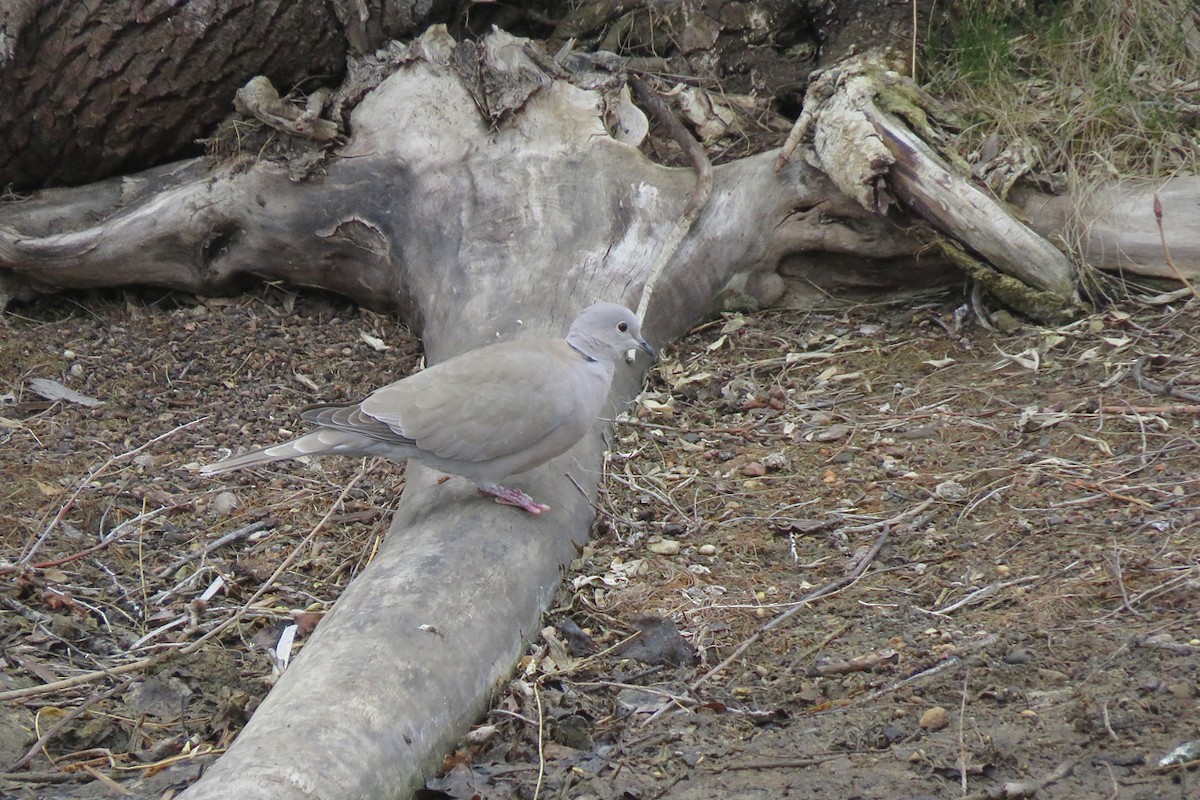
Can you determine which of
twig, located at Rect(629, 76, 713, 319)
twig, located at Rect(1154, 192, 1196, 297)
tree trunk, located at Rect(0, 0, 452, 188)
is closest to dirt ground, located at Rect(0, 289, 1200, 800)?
twig, located at Rect(1154, 192, 1196, 297)

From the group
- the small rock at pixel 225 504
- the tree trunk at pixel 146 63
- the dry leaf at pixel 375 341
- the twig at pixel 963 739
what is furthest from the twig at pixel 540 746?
the tree trunk at pixel 146 63

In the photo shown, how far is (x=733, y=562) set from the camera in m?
3.82

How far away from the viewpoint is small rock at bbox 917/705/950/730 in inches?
112

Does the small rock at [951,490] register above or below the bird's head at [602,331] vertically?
below

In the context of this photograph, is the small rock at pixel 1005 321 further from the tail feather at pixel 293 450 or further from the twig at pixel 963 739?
the tail feather at pixel 293 450

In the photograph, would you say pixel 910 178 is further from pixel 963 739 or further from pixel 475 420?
pixel 963 739

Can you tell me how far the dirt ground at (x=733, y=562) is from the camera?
2871 mm

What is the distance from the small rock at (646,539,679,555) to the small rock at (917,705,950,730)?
3.94 ft

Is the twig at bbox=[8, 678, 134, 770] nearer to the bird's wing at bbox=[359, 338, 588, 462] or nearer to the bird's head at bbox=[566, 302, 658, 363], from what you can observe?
the bird's wing at bbox=[359, 338, 588, 462]

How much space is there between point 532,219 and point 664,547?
1.80 meters

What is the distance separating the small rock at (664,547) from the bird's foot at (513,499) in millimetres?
370

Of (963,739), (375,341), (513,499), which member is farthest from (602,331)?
(963,739)

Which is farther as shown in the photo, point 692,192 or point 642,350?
point 692,192

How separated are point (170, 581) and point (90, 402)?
53.0 inches
